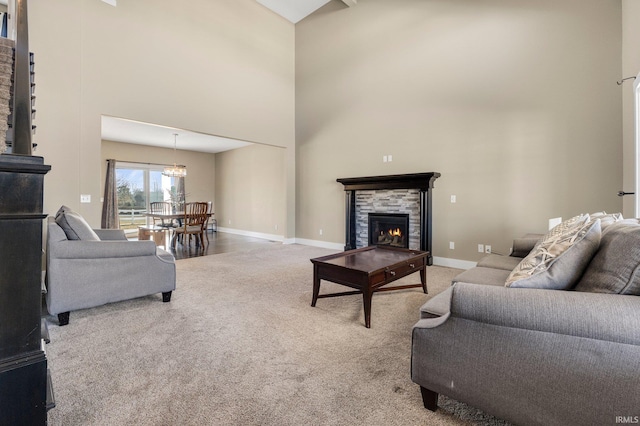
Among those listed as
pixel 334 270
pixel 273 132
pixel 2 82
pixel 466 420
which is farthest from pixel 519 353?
pixel 273 132

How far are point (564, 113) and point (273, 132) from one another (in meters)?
4.89

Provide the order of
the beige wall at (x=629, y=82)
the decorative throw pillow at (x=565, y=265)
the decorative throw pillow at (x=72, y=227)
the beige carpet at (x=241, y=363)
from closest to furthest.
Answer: the decorative throw pillow at (x=565, y=265) → the beige carpet at (x=241, y=363) → the decorative throw pillow at (x=72, y=227) → the beige wall at (x=629, y=82)

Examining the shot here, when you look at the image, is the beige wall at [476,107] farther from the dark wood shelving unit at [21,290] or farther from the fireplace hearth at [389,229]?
the dark wood shelving unit at [21,290]

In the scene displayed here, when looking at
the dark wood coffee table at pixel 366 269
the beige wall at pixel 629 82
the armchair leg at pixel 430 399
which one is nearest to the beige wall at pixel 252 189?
the dark wood coffee table at pixel 366 269

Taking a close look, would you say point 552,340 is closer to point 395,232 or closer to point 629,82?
point 629,82

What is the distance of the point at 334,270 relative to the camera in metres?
2.68

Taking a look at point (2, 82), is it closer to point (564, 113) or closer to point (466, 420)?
point (466, 420)

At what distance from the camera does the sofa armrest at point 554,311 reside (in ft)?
3.35

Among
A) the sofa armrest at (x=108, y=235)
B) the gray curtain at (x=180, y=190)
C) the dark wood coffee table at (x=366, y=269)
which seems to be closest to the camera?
the dark wood coffee table at (x=366, y=269)

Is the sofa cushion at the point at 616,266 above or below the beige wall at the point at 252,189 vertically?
below

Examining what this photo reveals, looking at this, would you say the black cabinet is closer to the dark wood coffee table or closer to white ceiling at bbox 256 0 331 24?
the dark wood coffee table

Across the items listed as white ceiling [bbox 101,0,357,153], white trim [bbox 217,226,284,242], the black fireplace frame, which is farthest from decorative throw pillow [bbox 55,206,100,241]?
white trim [bbox 217,226,284,242]

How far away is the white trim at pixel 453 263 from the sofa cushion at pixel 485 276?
6.96 ft

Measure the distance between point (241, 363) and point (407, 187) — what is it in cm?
376
